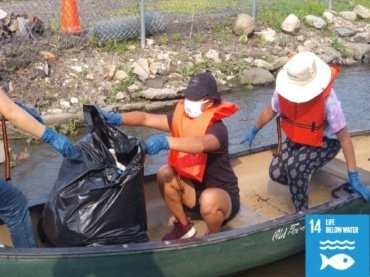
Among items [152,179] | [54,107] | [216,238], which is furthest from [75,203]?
[54,107]

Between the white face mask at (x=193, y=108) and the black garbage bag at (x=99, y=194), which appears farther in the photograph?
the white face mask at (x=193, y=108)

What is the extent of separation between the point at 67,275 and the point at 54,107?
5187 mm

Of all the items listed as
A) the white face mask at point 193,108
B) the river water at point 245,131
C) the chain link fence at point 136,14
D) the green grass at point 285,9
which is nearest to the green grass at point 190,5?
the chain link fence at point 136,14

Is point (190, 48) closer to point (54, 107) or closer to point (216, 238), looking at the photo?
point (54, 107)

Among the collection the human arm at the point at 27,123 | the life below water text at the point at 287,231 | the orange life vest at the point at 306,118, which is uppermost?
the human arm at the point at 27,123

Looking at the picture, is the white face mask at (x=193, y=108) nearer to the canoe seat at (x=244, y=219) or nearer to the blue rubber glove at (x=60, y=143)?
the blue rubber glove at (x=60, y=143)

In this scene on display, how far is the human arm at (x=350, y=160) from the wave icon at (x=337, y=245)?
30.5 inches

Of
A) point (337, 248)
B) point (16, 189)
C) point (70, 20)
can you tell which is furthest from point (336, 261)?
A: point (70, 20)

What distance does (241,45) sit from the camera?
11.4 m

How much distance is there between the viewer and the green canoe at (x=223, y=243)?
11.4 ft

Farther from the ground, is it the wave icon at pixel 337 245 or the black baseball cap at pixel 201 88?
the black baseball cap at pixel 201 88

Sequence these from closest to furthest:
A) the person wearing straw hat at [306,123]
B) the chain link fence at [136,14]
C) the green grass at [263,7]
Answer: the person wearing straw hat at [306,123] < the chain link fence at [136,14] < the green grass at [263,7]

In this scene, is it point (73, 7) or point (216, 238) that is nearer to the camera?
point (216, 238)

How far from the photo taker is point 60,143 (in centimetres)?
356
